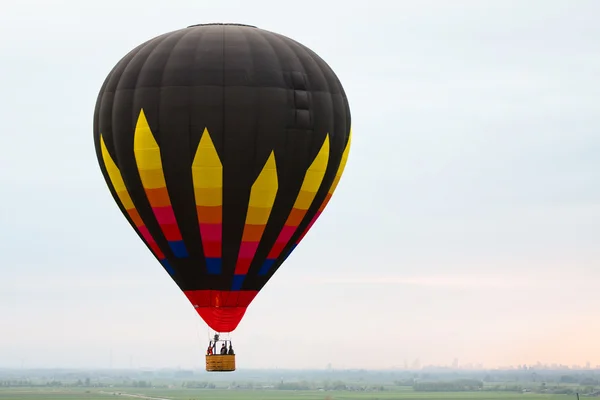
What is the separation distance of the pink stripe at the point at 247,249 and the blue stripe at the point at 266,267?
60cm

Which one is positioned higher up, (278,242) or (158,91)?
(158,91)

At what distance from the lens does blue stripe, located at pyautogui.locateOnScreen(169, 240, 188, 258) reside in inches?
1094

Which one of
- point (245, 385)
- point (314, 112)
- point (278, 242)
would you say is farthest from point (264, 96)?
point (245, 385)

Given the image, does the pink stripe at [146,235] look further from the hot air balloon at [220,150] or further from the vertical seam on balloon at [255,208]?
the vertical seam on balloon at [255,208]

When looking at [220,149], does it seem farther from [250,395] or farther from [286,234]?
[250,395]

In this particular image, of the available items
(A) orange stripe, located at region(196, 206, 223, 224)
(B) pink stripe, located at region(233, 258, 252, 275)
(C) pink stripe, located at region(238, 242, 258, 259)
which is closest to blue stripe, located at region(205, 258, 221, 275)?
(B) pink stripe, located at region(233, 258, 252, 275)

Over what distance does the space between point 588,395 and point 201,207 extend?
10882 centimetres

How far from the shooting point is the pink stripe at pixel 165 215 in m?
27.5

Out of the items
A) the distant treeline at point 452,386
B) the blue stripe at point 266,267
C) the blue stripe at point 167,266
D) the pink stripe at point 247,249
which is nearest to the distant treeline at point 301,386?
the distant treeline at point 452,386

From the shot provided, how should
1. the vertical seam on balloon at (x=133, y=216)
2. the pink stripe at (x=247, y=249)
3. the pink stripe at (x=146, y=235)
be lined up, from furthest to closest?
the pink stripe at (x=146, y=235) → the vertical seam on balloon at (x=133, y=216) → the pink stripe at (x=247, y=249)

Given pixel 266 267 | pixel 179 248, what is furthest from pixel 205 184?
pixel 266 267

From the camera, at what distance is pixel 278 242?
28.3 meters

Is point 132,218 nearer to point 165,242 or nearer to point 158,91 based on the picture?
point 165,242

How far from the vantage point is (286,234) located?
28.4 meters
